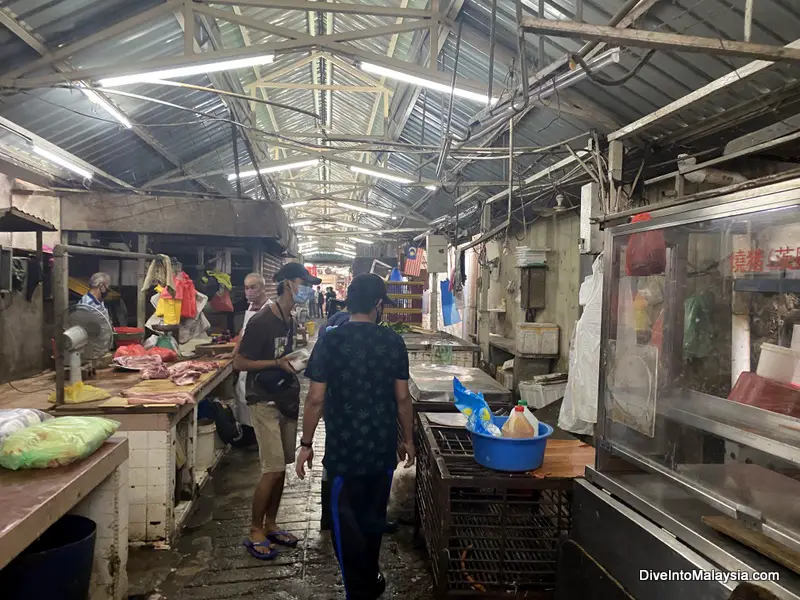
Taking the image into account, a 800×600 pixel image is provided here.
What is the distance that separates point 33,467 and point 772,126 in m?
5.32

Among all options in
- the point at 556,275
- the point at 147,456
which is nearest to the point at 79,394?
the point at 147,456

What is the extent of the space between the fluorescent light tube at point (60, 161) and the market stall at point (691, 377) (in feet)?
21.0

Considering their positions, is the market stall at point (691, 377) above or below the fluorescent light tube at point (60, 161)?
below

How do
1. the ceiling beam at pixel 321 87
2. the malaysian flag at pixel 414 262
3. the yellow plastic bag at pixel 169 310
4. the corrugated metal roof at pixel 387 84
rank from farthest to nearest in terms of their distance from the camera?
1. the malaysian flag at pixel 414 262
2. the ceiling beam at pixel 321 87
3. the yellow plastic bag at pixel 169 310
4. the corrugated metal roof at pixel 387 84

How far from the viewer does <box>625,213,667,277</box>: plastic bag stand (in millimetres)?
2400

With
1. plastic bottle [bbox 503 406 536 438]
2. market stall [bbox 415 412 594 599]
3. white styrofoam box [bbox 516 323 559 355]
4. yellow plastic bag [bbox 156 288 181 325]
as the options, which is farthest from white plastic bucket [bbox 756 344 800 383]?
yellow plastic bag [bbox 156 288 181 325]

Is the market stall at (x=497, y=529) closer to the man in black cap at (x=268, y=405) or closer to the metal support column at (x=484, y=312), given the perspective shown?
the man in black cap at (x=268, y=405)

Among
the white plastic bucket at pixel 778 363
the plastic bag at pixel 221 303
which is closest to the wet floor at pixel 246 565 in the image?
the white plastic bucket at pixel 778 363

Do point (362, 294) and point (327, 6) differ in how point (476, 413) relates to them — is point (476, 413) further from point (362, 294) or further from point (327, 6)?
point (327, 6)

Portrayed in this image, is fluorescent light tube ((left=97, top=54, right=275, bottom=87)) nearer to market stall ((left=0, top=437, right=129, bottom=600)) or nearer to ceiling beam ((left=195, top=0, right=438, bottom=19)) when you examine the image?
ceiling beam ((left=195, top=0, right=438, bottom=19))

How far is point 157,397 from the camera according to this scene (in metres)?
4.04

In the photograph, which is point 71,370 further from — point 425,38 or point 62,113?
point 425,38

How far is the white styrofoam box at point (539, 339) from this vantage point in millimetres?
7949

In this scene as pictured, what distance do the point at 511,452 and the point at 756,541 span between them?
48.2 inches
